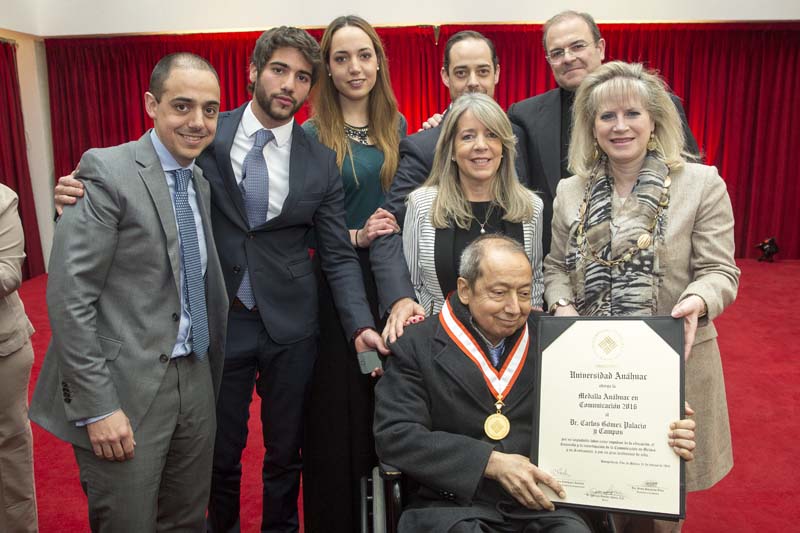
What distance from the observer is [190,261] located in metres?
2.08

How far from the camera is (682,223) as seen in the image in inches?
82.6

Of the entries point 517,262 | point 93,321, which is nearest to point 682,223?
point 517,262

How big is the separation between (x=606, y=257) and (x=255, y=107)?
1325 millimetres

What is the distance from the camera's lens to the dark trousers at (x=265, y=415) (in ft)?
8.22

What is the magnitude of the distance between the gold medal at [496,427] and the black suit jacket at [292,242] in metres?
0.61

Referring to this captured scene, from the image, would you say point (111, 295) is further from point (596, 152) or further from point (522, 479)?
point (596, 152)

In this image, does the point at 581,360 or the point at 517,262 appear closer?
the point at 581,360

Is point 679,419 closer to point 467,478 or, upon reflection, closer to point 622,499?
point 622,499

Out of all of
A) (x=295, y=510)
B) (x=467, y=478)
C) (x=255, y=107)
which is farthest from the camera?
(x=295, y=510)

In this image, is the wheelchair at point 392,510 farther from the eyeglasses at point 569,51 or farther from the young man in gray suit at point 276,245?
the eyeglasses at point 569,51

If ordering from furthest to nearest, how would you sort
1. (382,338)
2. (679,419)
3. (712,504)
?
(712,504), (382,338), (679,419)

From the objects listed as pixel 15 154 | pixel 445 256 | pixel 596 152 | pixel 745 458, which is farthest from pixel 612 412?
pixel 15 154

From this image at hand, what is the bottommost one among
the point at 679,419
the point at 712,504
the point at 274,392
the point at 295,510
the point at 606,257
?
the point at 712,504

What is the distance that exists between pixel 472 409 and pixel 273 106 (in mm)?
1255
